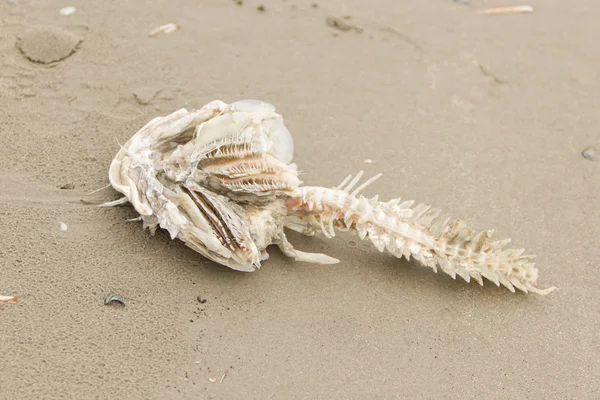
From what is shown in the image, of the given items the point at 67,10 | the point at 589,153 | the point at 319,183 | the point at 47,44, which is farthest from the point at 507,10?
the point at 47,44

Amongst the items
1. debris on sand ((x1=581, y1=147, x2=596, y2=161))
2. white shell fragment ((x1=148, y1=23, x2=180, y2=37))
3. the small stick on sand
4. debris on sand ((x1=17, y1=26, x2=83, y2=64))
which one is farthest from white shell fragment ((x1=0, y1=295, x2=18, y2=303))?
the small stick on sand

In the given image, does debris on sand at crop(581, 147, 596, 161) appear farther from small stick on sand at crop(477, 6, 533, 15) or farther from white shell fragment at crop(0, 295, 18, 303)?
white shell fragment at crop(0, 295, 18, 303)

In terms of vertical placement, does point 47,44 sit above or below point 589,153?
above

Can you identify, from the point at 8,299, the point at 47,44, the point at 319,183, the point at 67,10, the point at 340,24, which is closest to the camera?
the point at 8,299

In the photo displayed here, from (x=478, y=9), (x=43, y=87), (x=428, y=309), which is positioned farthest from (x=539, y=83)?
(x=43, y=87)

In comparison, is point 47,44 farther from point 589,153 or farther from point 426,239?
point 589,153

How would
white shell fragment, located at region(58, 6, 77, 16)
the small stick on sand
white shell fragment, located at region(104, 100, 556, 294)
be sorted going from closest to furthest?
white shell fragment, located at region(104, 100, 556, 294), white shell fragment, located at region(58, 6, 77, 16), the small stick on sand
